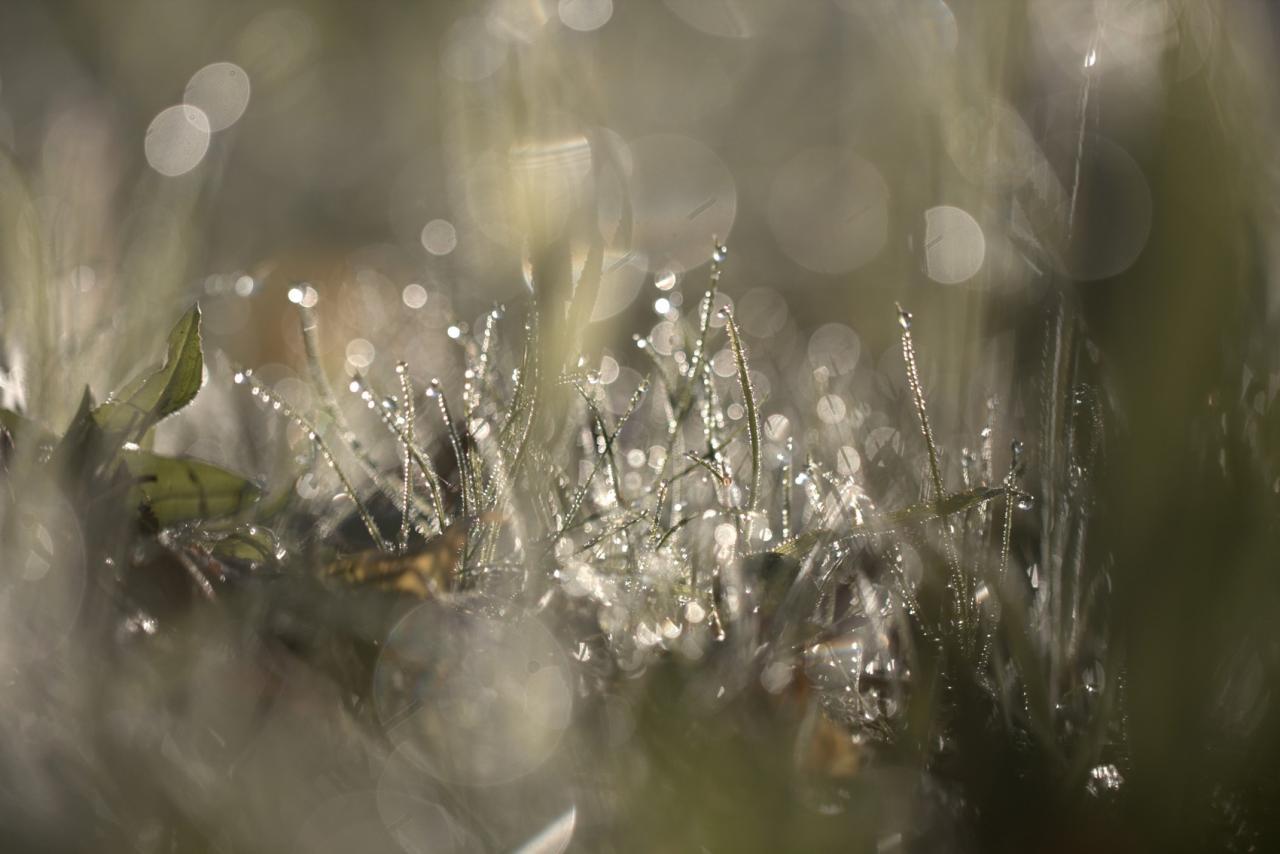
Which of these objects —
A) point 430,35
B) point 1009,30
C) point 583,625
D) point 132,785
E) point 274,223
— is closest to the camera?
point 132,785

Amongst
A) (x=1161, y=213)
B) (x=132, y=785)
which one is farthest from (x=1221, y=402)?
(x=132, y=785)

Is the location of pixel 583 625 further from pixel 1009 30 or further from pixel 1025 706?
pixel 1009 30

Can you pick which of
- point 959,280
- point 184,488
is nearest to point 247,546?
point 184,488

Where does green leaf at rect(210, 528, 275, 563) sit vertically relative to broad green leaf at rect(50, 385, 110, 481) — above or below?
below

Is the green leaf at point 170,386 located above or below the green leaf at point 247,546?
above

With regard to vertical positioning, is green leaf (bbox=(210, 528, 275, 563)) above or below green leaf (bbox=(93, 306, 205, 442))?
below

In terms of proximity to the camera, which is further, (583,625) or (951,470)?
(951,470)
